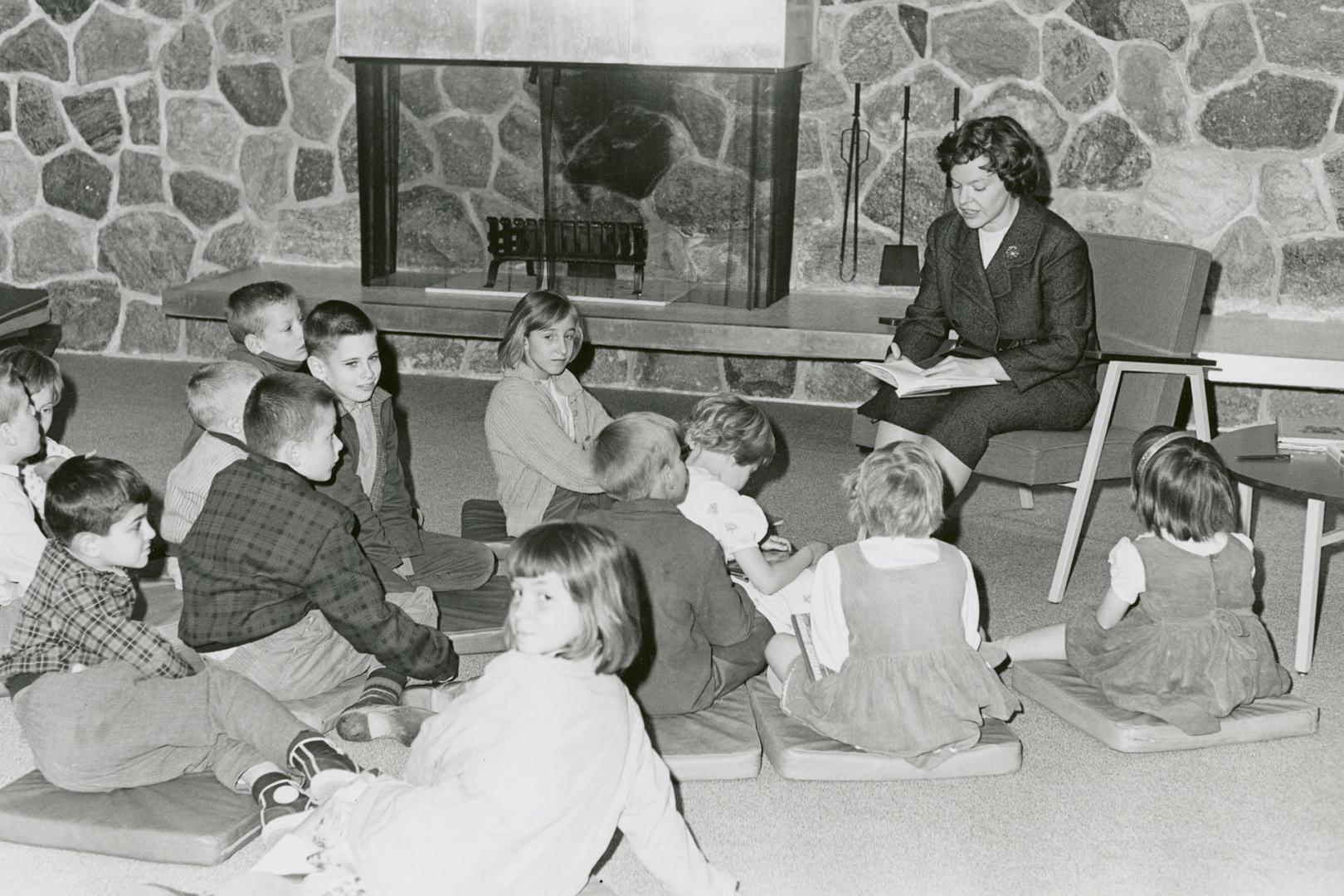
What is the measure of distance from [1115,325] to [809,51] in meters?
1.91

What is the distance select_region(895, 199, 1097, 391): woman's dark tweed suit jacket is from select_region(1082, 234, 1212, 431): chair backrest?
0.54ft

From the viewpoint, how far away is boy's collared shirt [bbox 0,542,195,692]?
2.44 metres

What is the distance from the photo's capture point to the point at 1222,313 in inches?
205

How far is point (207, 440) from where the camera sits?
3.10m

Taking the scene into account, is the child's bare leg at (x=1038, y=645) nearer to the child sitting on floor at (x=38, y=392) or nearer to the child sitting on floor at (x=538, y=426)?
the child sitting on floor at (x=538, y=426)

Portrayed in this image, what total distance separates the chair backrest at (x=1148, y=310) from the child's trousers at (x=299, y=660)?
211 centimetres

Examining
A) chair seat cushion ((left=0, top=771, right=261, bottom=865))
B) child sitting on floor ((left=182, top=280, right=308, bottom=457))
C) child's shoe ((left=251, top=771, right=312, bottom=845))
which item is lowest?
chair seat cushion ((left=0, top=771, right=261, bottom=865))

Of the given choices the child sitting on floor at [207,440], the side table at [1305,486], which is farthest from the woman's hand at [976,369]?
the child sitting on floor at [207,440]

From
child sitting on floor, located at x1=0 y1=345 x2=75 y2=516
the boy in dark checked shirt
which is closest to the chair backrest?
the boy in dark checked shirt

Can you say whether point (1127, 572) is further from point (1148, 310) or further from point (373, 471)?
point (373, 471)

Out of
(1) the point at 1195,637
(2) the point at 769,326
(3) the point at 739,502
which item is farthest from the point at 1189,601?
(2) the point at 769,326

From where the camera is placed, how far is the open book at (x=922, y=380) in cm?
361

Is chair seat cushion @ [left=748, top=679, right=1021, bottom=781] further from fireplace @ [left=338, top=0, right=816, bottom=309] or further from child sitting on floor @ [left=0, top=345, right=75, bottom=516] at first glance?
fireplace @ [left=338, top=0, right=816, bottom=309]

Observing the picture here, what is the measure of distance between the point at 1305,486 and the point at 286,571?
215 centimetres
